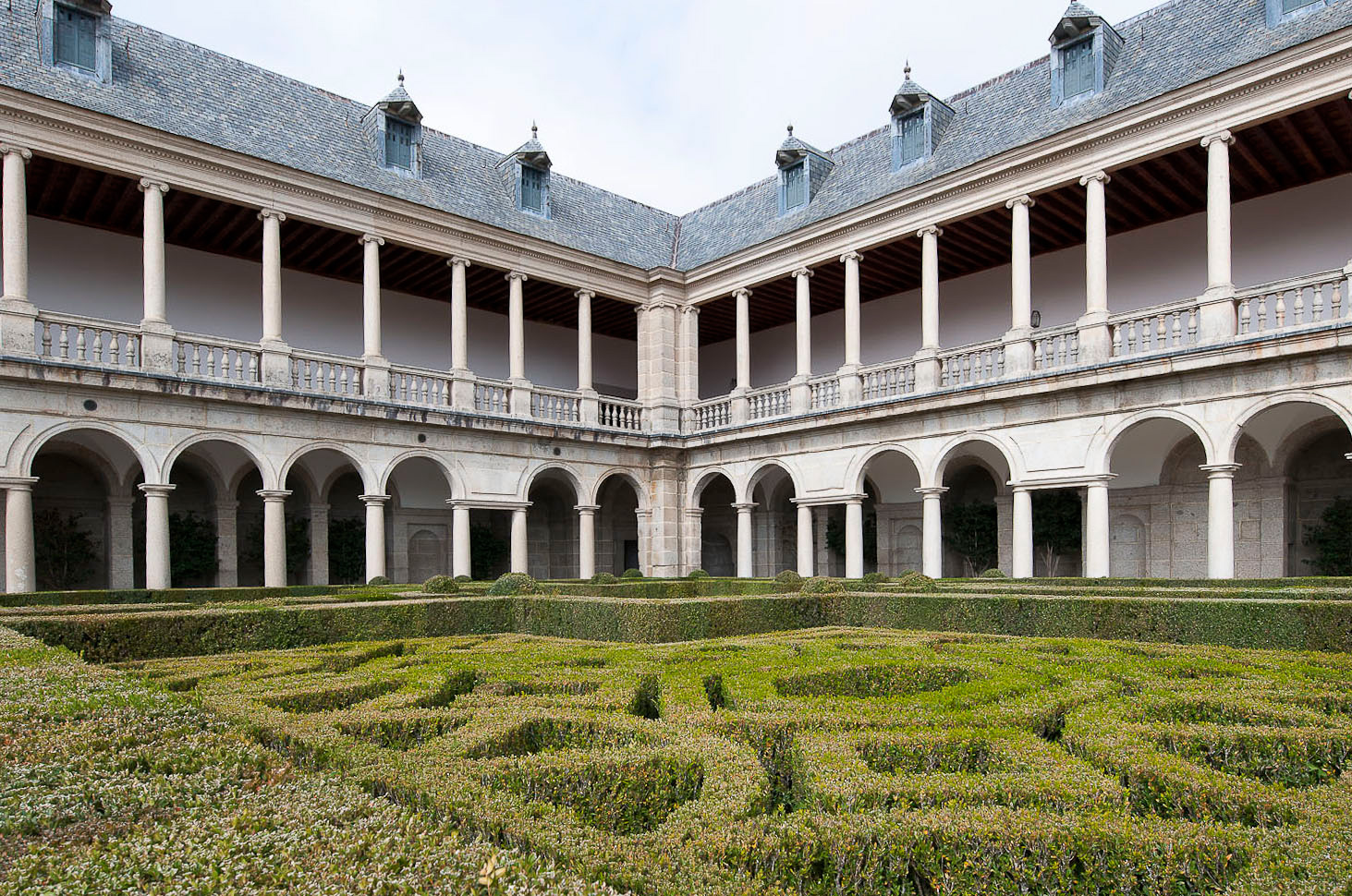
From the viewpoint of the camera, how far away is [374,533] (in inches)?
788

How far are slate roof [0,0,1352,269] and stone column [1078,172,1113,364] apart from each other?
4.49ft

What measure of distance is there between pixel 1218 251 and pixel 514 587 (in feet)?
44.8

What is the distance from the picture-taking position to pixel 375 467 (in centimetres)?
2014

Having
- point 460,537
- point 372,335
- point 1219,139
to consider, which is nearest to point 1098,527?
point 1219,139

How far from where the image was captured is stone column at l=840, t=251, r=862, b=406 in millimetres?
21766

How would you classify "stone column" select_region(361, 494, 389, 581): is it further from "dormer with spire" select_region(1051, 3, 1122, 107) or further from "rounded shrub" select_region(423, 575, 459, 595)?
"dormer with spire" select_region(1051, 3, 1122, 107)

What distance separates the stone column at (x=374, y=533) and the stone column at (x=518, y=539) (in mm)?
3424


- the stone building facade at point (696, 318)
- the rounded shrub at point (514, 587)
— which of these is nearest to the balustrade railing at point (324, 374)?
the stone building facade at point (696, 318)

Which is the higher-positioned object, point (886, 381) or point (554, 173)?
point (554, 173)

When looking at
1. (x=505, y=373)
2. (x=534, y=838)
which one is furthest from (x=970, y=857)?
(x=505, y=373)

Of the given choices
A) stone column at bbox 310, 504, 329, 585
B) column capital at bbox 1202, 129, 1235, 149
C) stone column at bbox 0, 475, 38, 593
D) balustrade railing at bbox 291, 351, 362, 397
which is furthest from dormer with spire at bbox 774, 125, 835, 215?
stone column at bbox 0, 475, 38, 593

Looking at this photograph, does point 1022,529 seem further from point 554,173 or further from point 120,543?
point 120,543

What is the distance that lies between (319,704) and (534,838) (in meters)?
3.08

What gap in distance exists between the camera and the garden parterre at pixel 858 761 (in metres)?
3.13
